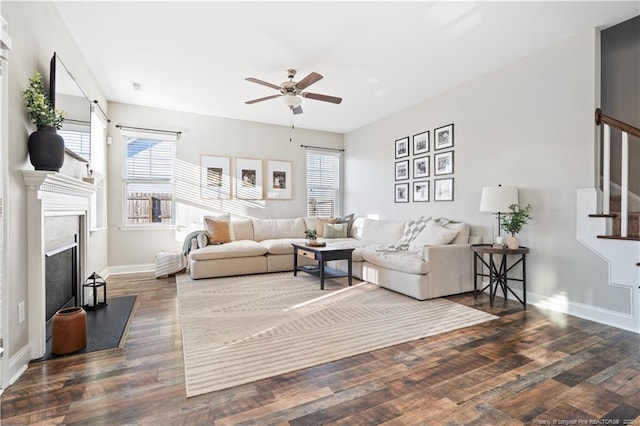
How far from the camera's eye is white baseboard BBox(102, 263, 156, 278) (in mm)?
5066

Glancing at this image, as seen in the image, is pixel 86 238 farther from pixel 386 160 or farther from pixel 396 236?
pixel 386 160

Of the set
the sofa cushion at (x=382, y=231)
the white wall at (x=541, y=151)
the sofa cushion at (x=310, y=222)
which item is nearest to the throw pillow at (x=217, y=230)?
the sofa cushion at (x=310, y=222)

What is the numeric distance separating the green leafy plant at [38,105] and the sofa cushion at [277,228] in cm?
370

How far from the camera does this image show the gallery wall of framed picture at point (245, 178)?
230 inches

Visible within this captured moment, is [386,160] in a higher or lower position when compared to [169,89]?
lower

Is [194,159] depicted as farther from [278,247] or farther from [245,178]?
[278,247]

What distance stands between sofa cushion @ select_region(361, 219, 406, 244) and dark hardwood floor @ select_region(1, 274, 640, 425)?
2.61 meters

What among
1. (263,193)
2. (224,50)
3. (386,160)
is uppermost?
(224,50)

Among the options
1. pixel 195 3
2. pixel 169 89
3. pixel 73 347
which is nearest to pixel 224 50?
pixel 195 3

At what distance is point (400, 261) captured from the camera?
12.6 ft

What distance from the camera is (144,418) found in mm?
1550

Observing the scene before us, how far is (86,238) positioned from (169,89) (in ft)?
7.93

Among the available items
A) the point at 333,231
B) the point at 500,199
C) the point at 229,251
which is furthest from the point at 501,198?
the point at 229,251

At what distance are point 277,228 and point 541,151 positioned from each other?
13.8ft
